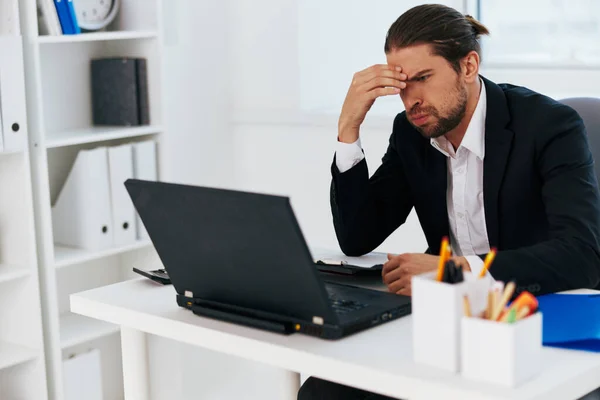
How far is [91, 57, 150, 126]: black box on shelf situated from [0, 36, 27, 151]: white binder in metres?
0.49

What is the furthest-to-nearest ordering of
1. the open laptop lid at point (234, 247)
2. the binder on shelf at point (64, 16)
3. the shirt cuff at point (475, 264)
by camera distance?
the binder on shelf at point (64, 16) < the shirt cuff at point (475, 264) < the open laptop lid at point (234, 247)

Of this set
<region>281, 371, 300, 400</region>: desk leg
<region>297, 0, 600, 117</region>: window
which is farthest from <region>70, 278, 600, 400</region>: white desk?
<region>297, 0, 600, 117</region>: window

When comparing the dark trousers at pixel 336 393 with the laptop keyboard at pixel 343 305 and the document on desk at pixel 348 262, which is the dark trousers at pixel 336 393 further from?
the laptop keyboard at pixel 343 305

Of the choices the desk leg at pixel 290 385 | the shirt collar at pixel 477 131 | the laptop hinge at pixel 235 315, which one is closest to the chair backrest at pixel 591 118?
the shirt collar at pixel 477 131

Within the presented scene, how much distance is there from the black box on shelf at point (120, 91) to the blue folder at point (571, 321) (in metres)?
1.86

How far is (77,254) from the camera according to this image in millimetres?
2906

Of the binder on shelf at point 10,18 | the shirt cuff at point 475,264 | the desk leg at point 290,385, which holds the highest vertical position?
the binder on shelf at point 10,18

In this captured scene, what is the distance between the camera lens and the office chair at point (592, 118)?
78.7 inches

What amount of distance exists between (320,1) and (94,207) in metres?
Result: 1.12

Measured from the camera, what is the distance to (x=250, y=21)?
3467 millimetres

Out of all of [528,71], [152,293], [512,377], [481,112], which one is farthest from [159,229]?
[528,71]

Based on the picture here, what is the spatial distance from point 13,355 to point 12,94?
0.77 meters

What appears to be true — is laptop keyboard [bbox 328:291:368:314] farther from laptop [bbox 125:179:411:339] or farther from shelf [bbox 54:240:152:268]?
shelf [bbox 54:240:152:268]

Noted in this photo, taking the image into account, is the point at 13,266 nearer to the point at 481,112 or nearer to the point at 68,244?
the point at 68,244
